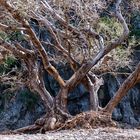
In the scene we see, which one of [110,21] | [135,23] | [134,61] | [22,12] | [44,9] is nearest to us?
[22,12]

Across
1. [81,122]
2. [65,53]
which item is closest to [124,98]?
[65,53]

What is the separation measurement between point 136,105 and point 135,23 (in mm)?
2452

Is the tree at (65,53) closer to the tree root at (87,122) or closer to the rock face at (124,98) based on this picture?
the tree root at (87,122)

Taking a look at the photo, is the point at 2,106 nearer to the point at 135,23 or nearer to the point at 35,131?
the point at 135,23

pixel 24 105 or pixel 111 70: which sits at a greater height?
pixel 111 70

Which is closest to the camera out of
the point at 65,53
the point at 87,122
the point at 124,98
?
the point at 87,122

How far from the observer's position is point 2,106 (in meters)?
11.5

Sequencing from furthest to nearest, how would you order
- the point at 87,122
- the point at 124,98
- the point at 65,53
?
1. the point at 124,98
2. the point at 65,53
3. the point at 87,122

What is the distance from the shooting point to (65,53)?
6762mm

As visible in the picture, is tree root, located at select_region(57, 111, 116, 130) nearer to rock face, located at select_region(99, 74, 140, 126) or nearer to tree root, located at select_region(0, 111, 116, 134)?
tree root, located at select_region(0, 111, 116, 134)

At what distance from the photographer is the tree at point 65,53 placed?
19.1ft

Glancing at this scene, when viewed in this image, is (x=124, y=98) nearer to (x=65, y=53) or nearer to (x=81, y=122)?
(x=65, y=53)

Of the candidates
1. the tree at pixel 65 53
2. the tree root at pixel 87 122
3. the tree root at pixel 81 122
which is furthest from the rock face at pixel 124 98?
the tree root at pixel 87 122

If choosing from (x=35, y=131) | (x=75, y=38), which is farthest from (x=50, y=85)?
(x=35, y=131)
